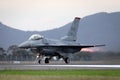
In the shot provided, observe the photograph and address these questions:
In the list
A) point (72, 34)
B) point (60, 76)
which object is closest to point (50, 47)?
point (72, 34)

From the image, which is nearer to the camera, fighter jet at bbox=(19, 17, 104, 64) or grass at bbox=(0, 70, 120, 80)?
grass at bbox=(0, 70, 120, 80)

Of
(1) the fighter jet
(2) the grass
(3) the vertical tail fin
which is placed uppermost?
(3) the vertical tail fin

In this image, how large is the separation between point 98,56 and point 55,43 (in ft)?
29.8

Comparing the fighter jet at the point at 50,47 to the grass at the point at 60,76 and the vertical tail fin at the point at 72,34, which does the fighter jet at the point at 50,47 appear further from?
the grass at the point at 60,76

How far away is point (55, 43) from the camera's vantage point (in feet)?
238

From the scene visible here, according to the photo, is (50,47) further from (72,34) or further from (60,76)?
(60,76)

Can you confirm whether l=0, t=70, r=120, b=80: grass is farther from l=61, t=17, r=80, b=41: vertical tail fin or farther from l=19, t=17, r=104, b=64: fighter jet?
l=61, t=17, r=80, b=41: vertical tail fin

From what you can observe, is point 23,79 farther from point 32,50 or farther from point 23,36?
point 23,36

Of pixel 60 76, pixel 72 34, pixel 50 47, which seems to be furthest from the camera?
pixel 72 34

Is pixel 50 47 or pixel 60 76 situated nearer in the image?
pixel 60 76

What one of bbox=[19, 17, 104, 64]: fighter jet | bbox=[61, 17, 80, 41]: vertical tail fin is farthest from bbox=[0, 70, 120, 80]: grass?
bbox=[61, 17, 80, 41]: vertical tail fin

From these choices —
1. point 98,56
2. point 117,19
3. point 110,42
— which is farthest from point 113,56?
point 117,19

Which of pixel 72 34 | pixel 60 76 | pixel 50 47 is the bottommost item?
pixel 60 76

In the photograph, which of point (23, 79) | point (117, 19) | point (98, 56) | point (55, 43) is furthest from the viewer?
point (117, 19)
